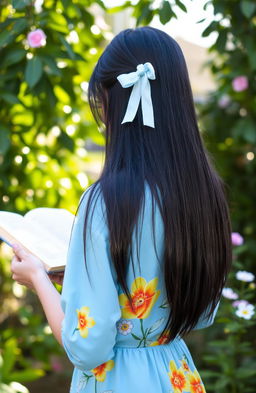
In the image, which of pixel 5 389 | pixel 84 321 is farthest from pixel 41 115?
pixel 84 321

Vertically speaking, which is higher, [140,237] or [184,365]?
[140,237]

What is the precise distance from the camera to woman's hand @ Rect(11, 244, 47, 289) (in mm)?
1315

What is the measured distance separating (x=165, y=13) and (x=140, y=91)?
1.01 metres

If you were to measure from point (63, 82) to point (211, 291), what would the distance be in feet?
4.83

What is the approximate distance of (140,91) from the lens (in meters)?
1.22

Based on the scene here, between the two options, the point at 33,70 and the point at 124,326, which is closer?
the point at 124,326

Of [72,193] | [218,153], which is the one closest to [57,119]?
[72,193]

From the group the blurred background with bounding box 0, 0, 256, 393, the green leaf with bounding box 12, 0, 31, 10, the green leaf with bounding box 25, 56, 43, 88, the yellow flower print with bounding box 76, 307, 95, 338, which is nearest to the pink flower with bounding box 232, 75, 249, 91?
the blurred background with bounding box 0, 0, 256, 393

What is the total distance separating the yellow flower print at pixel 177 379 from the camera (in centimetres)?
129

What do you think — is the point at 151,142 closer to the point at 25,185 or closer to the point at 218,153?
the point at 25,185

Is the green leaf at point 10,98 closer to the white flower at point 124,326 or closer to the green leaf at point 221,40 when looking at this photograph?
the green leaf at point 221,40

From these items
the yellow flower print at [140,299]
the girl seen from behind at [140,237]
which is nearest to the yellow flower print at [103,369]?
the girl seen from behind at [140,237]

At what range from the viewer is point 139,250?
1.19 m

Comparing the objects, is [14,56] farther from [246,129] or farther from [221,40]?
[246,129]
